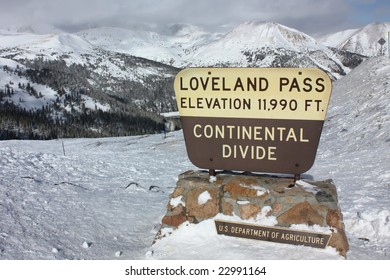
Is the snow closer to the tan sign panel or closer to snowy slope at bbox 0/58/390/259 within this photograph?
snowy slope at bbox 0/58/390/259

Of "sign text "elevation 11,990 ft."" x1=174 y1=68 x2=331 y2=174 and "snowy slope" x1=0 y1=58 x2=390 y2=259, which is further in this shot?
"snowy slope" x1=0 y1=58 x2=390 y2=259

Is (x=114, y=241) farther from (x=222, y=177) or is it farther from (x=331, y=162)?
(x=331, y=162)

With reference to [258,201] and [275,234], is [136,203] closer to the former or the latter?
[258,201]

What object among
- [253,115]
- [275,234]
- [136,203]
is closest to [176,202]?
[275,234]

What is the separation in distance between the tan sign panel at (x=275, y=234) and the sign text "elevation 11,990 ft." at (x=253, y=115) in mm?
1196

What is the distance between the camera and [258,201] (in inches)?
321

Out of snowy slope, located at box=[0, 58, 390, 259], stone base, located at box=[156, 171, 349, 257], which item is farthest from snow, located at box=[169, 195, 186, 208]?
snowy slope, located at box=[0, 58, 390, 259]

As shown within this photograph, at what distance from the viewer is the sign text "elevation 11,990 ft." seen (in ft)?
24.6

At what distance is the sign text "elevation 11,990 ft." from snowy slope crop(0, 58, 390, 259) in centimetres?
161

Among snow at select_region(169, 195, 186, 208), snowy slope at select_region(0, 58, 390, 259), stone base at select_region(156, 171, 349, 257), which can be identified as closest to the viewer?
stone base at select_region(156, 171, 349, 257)

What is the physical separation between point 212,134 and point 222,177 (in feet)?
3.59

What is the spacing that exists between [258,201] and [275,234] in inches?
30.0

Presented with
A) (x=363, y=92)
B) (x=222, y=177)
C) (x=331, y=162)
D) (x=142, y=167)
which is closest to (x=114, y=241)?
(x=222, y=177)

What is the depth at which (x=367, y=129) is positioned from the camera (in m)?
18.4
